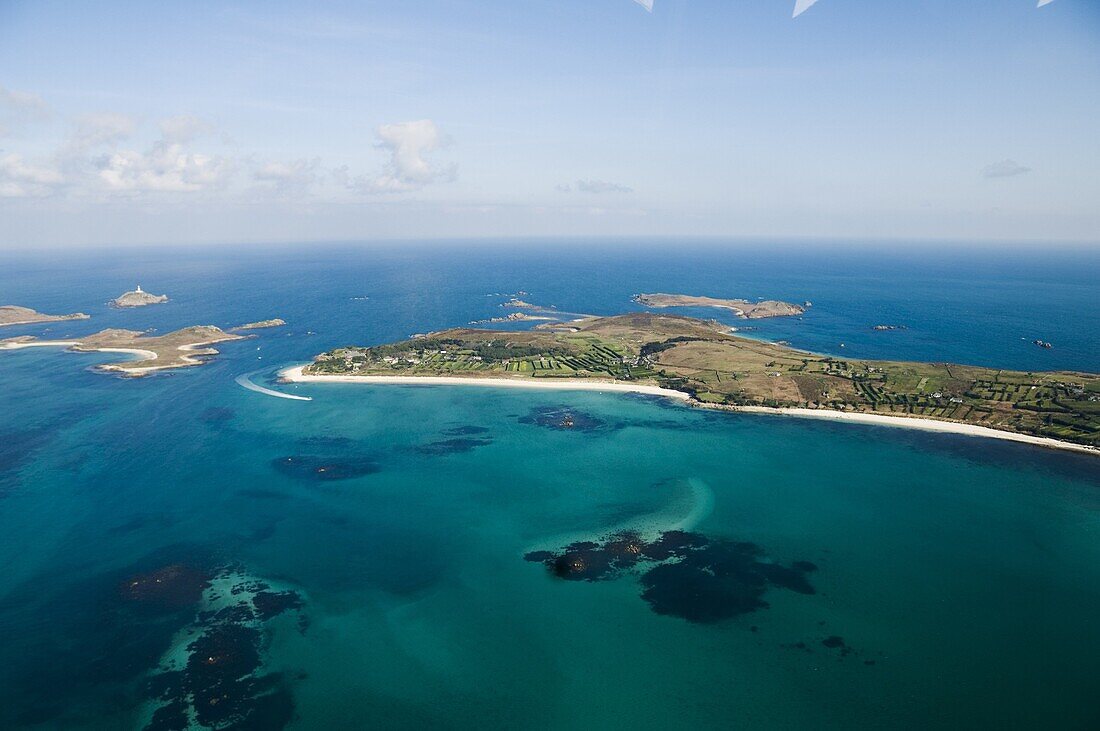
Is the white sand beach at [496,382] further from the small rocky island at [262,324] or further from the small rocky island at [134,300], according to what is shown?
the small rocky island at [134,300]

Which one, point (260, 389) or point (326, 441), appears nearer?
point (326, 441)

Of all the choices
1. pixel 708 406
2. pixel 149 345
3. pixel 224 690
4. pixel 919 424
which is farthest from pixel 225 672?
pixel 149 345

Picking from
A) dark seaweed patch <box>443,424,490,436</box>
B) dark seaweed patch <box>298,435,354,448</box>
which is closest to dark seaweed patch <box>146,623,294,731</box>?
dark seaweed patch <box>298,435,354,448</box>

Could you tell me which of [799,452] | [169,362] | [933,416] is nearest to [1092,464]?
[933,416]

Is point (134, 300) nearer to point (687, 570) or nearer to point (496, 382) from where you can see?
point (496, 382)

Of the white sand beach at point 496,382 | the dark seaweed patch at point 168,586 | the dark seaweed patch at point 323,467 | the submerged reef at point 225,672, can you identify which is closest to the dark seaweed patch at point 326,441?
the dark seaweed patch at point 323,467

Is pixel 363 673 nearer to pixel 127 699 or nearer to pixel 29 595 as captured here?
pixel 127 699

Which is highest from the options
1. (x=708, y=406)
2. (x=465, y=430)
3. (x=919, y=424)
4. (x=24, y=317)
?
(x=24, y=317)
